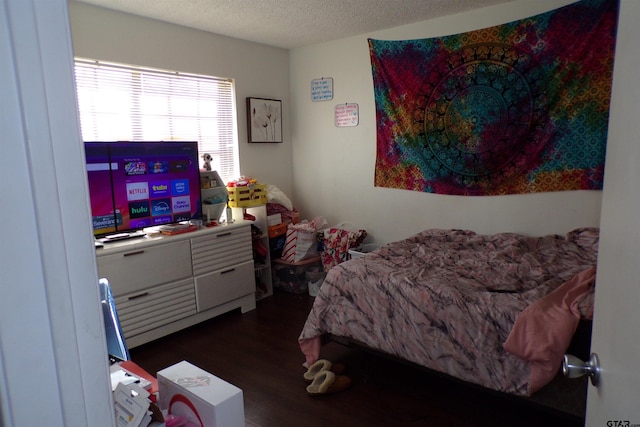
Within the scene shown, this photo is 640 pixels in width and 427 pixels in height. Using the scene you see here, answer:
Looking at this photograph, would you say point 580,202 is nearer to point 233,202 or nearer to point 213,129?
point 233,202

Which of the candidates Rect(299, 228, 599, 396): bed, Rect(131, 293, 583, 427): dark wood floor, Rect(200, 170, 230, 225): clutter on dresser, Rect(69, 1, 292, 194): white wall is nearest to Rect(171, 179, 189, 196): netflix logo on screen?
Rect(200, 170, 230, 225): clutter on dresser

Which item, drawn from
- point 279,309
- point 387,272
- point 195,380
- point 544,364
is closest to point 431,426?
point 544,364

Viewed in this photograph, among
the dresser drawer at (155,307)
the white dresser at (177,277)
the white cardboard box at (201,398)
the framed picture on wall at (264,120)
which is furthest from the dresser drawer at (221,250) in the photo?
the white cardboard box at (201,398)

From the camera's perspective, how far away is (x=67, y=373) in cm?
52

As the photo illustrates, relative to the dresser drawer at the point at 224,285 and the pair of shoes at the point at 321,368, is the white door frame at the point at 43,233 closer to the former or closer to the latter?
the pair of shoes at the point at 321,368

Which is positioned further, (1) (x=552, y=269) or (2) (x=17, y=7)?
(1) (x=552, y=269)

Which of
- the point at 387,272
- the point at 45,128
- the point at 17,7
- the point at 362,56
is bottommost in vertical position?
the point at 387,272

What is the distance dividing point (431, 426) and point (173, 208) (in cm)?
245

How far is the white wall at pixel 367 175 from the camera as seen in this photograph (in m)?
3.11

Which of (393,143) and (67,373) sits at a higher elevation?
(393,143)

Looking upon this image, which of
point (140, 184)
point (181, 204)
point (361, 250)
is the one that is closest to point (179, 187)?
point (181, 204)

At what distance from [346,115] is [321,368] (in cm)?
252

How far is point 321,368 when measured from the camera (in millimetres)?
2596

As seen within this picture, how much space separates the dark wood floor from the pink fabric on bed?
250mm
